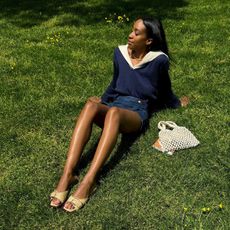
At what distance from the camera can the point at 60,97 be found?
7.90 m

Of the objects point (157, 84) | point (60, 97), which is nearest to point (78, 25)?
point (60, 97)

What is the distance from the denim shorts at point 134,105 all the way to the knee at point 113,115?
68cm

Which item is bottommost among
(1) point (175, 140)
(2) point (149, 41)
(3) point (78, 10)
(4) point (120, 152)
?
(3) point (78, 10)

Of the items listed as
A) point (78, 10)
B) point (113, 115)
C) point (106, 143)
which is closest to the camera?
point (106, 143)

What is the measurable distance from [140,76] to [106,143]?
1.41 m

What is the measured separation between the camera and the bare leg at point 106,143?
17.5 ft

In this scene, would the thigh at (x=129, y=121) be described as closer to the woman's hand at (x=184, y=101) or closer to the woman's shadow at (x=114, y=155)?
the woman's shadow at (x=114, y=155)

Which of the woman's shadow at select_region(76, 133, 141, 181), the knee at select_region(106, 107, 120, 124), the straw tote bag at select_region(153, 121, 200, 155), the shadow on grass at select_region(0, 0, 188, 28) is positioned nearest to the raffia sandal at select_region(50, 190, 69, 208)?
the woman's shadow at select_region(76, 133, 141, 181)

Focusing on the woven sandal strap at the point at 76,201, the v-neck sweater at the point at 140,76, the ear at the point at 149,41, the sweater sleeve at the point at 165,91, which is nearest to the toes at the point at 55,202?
the woven sandal strap at the point at 76,201

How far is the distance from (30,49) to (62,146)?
162 inches

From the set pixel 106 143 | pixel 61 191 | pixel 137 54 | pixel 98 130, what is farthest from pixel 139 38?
pixel 61 191

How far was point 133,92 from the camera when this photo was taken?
655 centimetres

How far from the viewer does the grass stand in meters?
5.19

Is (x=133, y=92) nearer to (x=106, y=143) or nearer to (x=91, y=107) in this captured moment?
(x=91, y=107)
